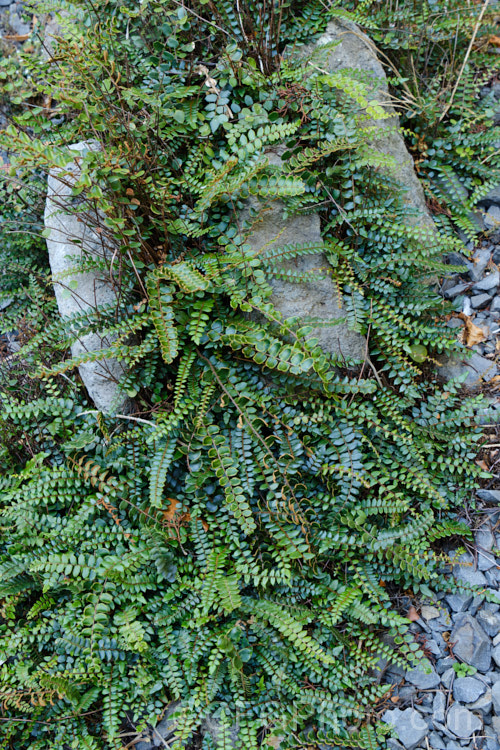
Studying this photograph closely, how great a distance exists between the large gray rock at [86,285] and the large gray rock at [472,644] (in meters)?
2.11

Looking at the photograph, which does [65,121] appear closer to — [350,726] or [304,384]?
[304,384]

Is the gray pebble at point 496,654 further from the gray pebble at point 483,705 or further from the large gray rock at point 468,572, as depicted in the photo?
the large gray rock at point 468,572

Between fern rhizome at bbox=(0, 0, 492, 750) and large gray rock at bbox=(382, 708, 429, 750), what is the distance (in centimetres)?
13

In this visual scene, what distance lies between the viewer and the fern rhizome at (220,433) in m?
2.53

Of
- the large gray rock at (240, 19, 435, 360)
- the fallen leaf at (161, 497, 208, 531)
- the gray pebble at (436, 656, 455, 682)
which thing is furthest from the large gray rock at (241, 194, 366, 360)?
the gray pebble at (436, 656, 455, 682)

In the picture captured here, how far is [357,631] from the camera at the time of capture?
262 cm


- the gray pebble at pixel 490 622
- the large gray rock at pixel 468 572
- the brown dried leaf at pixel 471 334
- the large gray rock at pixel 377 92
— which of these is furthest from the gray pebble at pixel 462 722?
the large gray rock at pixel 377 92

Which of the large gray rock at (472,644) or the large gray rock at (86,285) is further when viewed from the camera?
the large gray rock at (86,285)

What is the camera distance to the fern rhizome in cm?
253

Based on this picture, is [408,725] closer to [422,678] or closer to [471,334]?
[422,678]

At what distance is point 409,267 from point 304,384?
97 centimetres

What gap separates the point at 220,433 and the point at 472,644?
5.36 feet

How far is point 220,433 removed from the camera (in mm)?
2799

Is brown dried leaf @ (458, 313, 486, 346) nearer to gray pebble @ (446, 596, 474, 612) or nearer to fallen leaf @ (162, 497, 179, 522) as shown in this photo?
gray pebble @ (446, 596, 474, 612)
